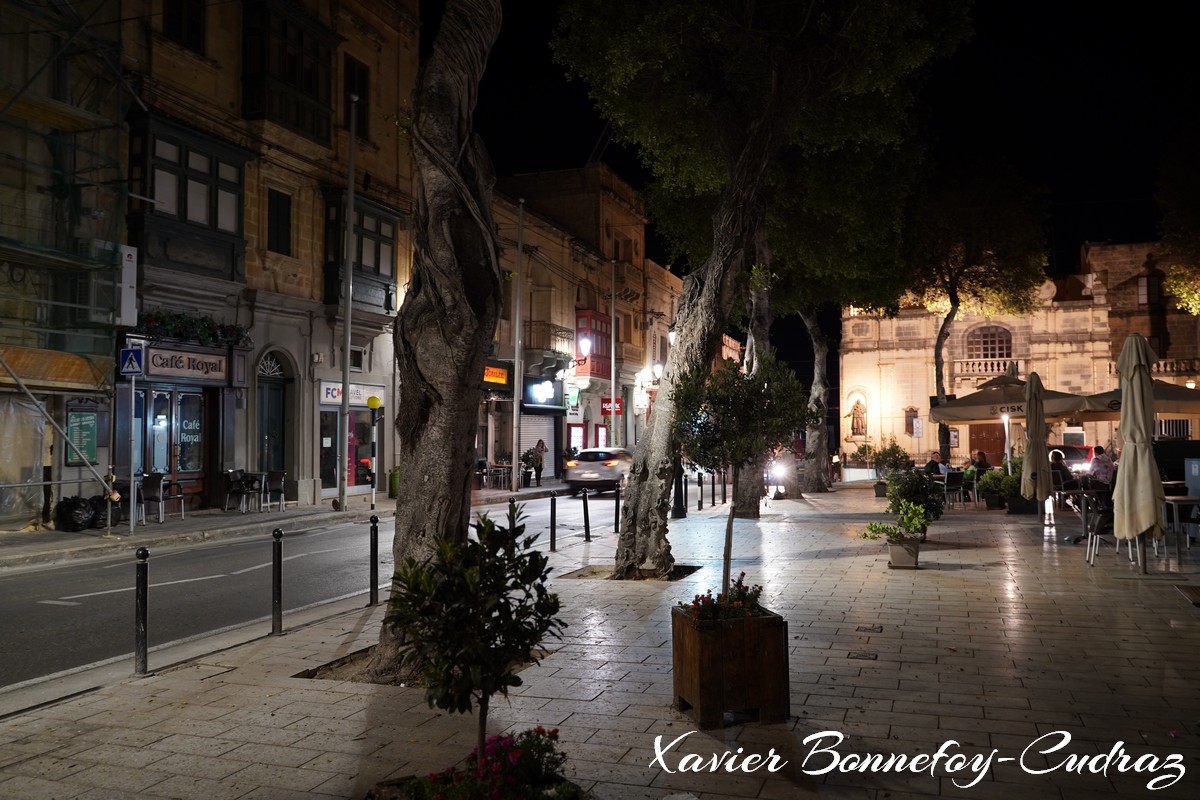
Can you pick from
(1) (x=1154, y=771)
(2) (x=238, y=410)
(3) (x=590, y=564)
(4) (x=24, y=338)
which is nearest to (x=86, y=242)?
(4) (x=24, y=338)

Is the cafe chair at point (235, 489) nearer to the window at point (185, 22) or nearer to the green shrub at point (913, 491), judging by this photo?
the window at point (185, 22)

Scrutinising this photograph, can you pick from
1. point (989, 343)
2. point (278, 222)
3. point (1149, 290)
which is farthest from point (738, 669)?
point (1149, 290)

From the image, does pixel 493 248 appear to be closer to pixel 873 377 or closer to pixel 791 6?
pixel 791 6

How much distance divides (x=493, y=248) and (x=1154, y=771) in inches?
219

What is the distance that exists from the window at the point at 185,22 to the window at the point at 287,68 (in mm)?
1219

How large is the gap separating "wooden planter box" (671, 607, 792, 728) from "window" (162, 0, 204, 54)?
777 inches

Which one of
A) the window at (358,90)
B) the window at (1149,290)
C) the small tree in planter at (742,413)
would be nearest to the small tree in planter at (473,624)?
the small tree in planter at (742,413)

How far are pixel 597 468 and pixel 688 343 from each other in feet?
56.3

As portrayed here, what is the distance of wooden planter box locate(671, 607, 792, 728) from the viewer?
5477 mm

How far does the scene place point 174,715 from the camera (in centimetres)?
588

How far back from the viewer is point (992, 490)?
2214 centimetres

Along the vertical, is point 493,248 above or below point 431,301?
above

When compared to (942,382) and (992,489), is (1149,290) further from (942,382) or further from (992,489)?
(992,489)

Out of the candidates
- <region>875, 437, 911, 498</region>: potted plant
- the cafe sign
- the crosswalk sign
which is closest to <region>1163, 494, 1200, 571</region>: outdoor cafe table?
<region>875, 437, 911, 498</region>: potted plant
